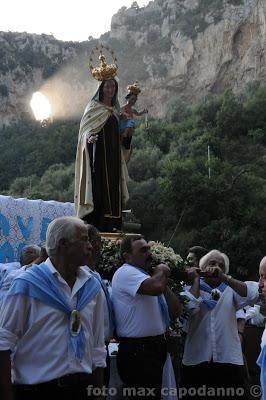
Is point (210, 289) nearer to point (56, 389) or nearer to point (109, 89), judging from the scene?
point (56, 389)

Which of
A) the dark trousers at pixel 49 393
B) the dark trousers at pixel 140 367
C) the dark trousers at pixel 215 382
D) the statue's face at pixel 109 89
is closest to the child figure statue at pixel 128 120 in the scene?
the statue's face at pixel 109 89

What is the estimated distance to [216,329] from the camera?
4.90m

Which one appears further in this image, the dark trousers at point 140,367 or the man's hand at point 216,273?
the man's hand at point 216,273

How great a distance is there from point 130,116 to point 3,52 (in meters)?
73.5

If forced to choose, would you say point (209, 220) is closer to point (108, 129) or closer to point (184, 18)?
point (108, 129)

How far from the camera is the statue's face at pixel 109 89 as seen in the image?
7.55 m

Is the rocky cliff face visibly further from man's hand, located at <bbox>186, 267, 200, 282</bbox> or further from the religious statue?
man's hand, located at <bbox>186, 267, 200, 282</bbox>

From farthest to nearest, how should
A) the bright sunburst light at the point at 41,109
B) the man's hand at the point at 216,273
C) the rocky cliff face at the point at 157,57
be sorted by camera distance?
1. the rocky cliff face at the point at 157,57
2. the bright sunburst light at the point at 41,109
3. the man's hand at the point at 216,273

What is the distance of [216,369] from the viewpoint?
4.81 meters

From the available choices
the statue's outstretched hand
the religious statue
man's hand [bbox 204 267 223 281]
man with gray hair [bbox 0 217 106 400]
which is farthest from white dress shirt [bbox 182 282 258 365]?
the statue's outstretched hand

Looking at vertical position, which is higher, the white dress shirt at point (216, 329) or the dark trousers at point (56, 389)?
the dark trousers at point (56, 389)

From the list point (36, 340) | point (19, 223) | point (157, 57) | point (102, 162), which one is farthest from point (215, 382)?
point (157, 57)

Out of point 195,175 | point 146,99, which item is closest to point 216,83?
point 146,99

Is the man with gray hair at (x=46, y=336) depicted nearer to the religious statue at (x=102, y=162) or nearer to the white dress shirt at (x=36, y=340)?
the white dress shirt at (x=36, y=340)
